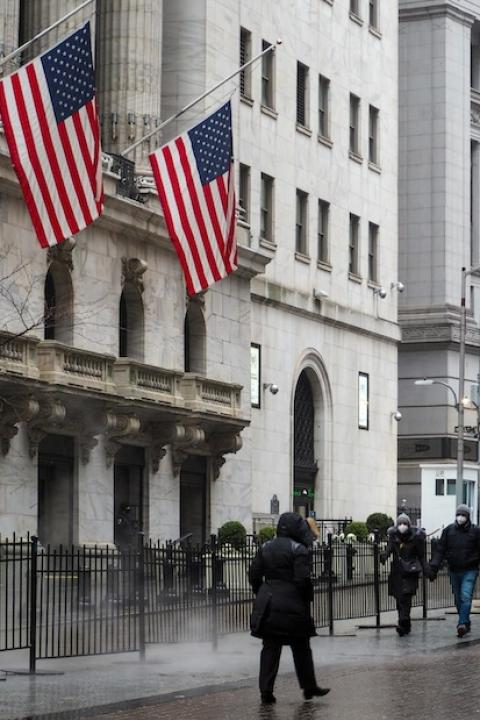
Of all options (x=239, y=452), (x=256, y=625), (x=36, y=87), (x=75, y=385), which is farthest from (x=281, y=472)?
(x=256, y=625)

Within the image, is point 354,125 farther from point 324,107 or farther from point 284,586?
point 284,586

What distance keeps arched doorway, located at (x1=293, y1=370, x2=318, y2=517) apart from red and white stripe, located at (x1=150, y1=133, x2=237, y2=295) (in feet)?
67.2

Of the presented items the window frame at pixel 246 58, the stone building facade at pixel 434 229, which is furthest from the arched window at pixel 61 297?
the stone building facade at pixel 434 229

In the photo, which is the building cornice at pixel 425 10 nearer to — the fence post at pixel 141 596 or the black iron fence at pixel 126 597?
the black iron fence at pixel 126 597

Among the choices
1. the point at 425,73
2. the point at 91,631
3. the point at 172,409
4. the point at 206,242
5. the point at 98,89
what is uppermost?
the point at 425,73

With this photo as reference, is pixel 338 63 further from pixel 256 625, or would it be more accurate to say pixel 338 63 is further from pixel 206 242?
pixel 256 625

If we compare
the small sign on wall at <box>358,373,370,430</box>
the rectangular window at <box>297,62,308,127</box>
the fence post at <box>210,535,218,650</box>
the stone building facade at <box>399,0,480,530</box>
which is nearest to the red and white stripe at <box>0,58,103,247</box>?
the fence post at <box>210,535,218,650</box>

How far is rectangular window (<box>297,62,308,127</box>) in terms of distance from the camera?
5947 cm

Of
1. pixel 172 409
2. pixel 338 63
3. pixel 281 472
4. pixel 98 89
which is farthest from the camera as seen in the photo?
pixel 338 63

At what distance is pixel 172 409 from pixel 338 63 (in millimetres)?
20204

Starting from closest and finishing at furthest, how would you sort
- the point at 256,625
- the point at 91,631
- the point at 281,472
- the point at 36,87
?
1. the point at 256,625
2. the point at 91,631
3. the point at 36,87
4. the point at 281,472

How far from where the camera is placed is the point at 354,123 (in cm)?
6369

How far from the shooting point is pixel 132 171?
47125mm

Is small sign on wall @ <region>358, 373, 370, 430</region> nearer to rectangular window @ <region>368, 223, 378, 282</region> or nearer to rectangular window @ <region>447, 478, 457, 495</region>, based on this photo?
A: rectangular window @ <region>368, 223, 378, 282</region>
